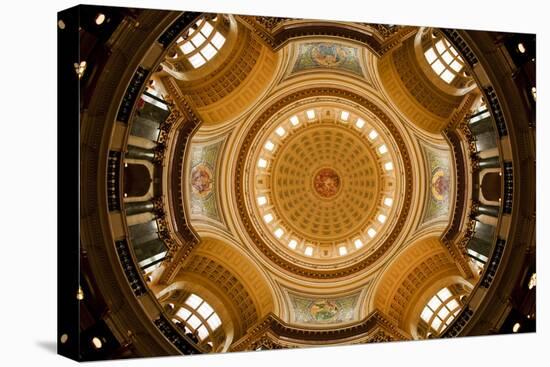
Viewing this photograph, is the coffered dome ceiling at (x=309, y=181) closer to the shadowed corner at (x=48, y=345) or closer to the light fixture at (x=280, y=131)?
the light fixture at (x=280, y=131)

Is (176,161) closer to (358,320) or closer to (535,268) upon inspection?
(358,320)

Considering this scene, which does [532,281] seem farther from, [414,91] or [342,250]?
[414,91]

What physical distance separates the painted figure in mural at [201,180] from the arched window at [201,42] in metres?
2.81

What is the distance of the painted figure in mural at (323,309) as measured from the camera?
22078 mm

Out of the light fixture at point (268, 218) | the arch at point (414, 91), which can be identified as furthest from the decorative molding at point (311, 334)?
the arch at point (414, 91)

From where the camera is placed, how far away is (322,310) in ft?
72.6

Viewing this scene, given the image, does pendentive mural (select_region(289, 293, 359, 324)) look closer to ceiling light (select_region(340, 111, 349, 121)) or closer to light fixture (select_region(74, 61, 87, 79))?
ceiling light (select_region(340, 111, 349, 121))

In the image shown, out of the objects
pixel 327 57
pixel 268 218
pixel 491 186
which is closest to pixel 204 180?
pixel 268 218

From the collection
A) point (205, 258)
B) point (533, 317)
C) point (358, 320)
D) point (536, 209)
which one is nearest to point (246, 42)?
point (205, 258)

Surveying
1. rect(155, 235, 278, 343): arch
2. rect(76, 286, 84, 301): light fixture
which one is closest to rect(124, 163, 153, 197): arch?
rect(155, 235, 278, 343): arch

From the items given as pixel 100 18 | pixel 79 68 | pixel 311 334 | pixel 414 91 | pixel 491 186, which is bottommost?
pixel 311 334

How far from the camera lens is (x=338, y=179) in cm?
2278

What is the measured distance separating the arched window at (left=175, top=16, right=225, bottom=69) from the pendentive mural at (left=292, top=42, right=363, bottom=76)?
233 cm

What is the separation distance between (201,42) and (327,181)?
5486mm
